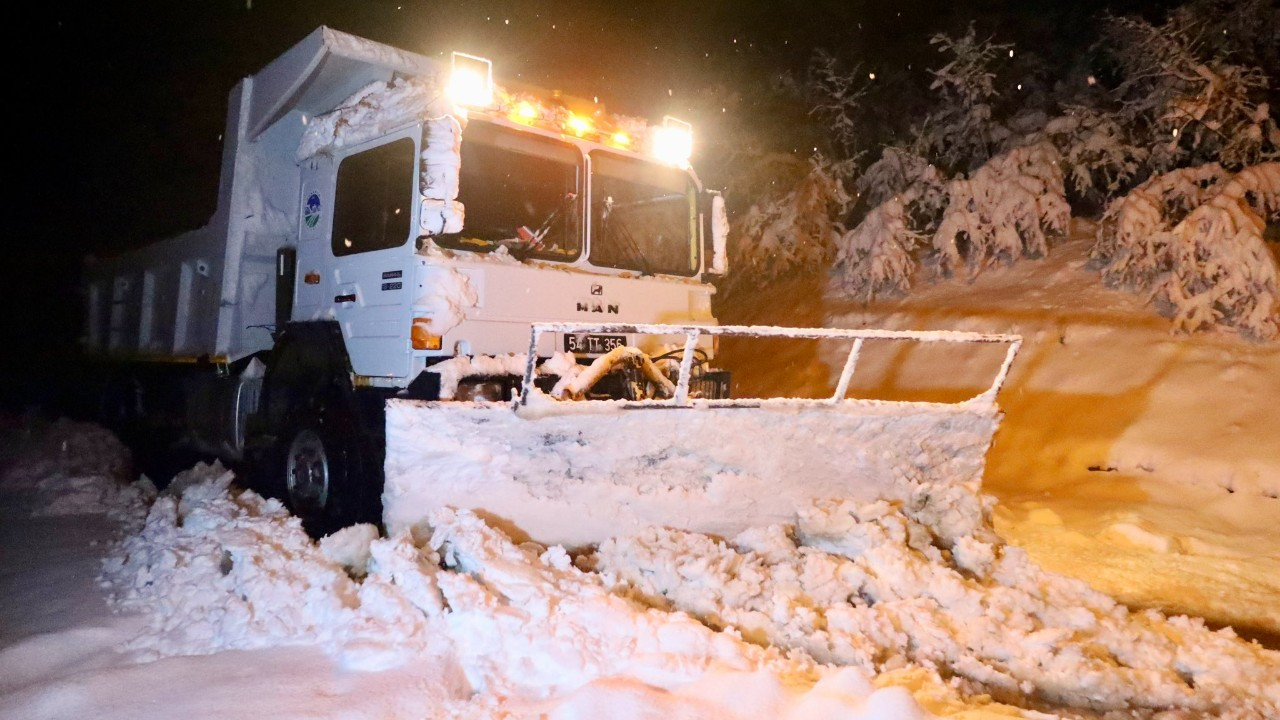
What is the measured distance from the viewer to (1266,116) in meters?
9.96

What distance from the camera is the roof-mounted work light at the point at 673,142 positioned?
6.65m

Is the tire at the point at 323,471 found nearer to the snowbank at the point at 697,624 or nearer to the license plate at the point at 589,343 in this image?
the snowbank at the point at 697,624

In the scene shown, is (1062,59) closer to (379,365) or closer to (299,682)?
(379,365)

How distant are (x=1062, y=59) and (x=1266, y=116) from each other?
475cm

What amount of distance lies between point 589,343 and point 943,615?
2963 millimetres

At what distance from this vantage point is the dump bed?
6250 millimetres

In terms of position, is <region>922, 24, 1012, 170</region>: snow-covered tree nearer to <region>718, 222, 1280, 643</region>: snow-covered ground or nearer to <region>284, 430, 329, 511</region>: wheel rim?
<region>718, 222, 1280, 643</region>: snow-covered ground

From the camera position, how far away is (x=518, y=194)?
5645 millimetres

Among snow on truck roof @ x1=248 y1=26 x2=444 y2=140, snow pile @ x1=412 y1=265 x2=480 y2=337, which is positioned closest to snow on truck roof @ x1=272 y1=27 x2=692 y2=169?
snow on truck roof @ x1=248 y1=26 x2=444 y2=140

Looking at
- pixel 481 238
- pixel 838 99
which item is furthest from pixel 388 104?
pixel 838 99

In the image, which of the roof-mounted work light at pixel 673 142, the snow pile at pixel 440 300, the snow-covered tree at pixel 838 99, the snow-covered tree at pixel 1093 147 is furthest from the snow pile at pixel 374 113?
the snow-covered tree at pixel 838 99

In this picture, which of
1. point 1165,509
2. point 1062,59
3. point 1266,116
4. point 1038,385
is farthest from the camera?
point 1062,59

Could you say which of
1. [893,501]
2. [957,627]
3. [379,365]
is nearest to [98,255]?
[379,365]

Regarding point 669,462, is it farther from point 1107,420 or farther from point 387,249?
point 1107,420
